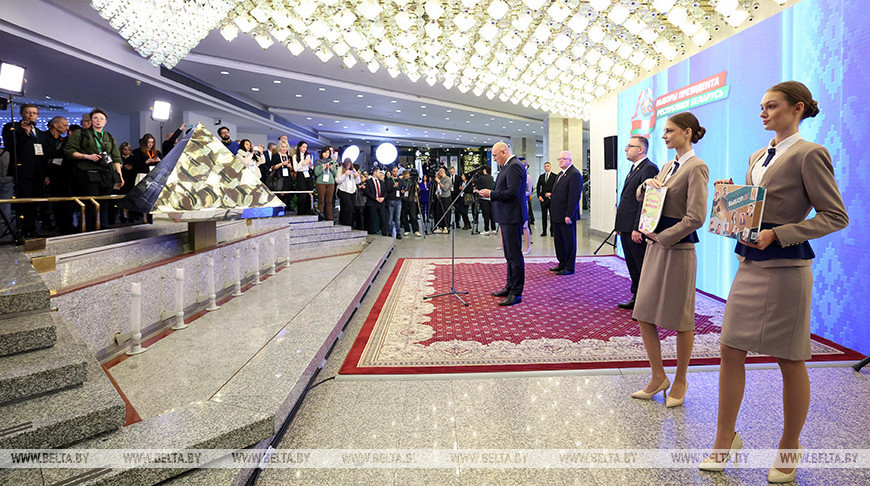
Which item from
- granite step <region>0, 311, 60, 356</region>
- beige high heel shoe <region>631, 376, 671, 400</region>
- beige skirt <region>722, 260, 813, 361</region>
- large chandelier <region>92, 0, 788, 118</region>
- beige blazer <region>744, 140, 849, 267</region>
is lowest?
beige high heel shoe <region>631, 376, 671, 400</region>

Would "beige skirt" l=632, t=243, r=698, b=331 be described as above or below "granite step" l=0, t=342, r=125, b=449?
above

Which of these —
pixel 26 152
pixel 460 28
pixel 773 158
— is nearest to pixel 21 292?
pixel 773 158

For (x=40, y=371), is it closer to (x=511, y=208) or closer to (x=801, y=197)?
(x=801, y=197)

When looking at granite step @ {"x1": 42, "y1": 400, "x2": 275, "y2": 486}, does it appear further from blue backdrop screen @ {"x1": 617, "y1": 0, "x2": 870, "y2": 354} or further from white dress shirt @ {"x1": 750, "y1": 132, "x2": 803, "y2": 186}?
blue backdrop screen @ {"x1": 617, "y1": 0, "x2": 870, "y2": 354}

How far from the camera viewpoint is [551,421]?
2.35m

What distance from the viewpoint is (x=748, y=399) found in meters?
2.59

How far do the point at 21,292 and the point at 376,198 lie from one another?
815 centimetres

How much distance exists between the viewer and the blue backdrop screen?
10.9ft

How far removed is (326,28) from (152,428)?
589 cm

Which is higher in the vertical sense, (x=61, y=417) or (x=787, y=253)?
(x=787, y=253)

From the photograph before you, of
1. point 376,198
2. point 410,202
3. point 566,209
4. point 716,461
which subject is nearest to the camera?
point 716,461

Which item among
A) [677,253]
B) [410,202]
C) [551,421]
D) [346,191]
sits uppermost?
[346,191]

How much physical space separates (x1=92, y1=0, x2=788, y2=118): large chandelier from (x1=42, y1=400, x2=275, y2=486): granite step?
506 cm

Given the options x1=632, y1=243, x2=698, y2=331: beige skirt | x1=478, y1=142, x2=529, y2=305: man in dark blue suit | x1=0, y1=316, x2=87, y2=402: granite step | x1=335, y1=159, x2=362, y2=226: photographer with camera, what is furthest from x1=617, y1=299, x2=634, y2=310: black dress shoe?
x1=335, y1=159, x2=362, y2=226: photographer with camera
